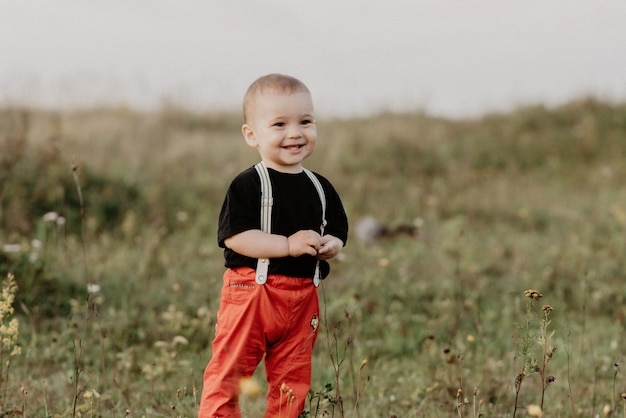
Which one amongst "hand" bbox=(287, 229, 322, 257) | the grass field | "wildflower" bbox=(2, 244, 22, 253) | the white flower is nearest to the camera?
"hand" bbox=(287, 229, 322, 257)

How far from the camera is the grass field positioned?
362cm

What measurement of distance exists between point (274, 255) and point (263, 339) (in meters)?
0.37

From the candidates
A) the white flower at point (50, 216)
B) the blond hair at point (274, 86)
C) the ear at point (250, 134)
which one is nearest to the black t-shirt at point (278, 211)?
the ear at point (250, 134)

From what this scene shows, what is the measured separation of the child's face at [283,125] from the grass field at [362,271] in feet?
2.35

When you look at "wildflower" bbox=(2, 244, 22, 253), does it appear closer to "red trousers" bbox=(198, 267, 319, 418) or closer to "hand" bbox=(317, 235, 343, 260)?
"red trousers" bbox=(198, 267, 319, 418)

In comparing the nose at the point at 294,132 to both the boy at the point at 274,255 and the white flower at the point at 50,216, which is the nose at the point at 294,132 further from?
the white flower at the point at 50,216

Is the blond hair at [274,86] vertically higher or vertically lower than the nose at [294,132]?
higher

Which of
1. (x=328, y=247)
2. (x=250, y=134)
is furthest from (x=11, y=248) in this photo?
(x=328, y=247)

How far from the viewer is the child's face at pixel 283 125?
259cm

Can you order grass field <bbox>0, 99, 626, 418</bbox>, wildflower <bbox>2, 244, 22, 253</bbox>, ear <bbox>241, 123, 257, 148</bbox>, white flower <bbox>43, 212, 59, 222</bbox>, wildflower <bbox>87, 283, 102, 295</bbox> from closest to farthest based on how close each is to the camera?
1. ear <bbox>241, 123, 257, 148</bbox>
2. wildflower <bbox>87, 283, 102, 295</bbox>
3. grass field <bbox>0, 99, 626, 418</bbox>
4. wildflower <bbox>2, 244, 22, 253</bbox>
5. white flower <bbox>43, 212, 59, 222</bbox>

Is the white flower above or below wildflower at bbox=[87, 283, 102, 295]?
above

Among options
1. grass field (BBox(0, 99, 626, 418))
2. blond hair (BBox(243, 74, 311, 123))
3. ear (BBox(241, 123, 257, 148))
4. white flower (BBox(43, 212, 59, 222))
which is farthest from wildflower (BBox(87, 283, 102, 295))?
white flower (BBox(43, 212, 59, 222))

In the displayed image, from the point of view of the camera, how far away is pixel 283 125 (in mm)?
2621

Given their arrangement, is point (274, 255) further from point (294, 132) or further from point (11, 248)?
point (11, 248)
